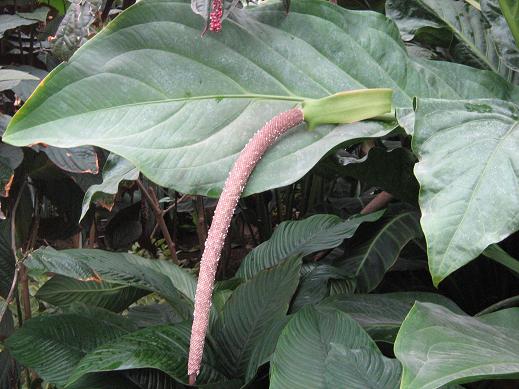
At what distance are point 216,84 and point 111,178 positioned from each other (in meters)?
0.20

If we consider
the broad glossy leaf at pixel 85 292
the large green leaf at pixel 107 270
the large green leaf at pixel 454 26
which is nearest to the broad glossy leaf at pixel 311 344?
the large green leaf at pixel 107 270

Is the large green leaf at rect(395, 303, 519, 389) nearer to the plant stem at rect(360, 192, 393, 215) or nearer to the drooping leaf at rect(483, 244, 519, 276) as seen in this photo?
the drooping leaf at rect(483, 244, 519, 276)

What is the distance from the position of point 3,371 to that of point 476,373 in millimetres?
830

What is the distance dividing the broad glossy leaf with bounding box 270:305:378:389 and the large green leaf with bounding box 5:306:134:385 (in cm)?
30

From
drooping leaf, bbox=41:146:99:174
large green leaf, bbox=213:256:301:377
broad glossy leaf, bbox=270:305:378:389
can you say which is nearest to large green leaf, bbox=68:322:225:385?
large green leaf, bbox=213:256:301:377

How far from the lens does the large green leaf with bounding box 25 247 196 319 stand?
79 centimetres

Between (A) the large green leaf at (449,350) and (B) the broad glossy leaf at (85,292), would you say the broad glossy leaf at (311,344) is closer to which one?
(A) the large green leaf at (449,350)

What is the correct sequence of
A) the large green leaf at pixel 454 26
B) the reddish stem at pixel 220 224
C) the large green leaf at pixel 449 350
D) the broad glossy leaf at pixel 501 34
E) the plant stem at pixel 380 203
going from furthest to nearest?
1. the plant stem at pixel 380 203
2. the large green leaf at pixel 454 26
3. the broad glossy leaf at pixel 501 34
4. the reddish stem at pixel 220 224
5. the large green leaf at pixel 449 350

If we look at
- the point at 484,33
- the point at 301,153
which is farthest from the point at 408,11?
the point at 301,153

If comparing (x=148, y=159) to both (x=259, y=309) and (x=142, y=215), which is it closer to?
(x=259, y=309)

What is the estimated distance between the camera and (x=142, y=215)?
1.59 meters

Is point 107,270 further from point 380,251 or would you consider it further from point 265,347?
point 380,251

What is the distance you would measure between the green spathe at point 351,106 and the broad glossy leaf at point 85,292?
45 cm

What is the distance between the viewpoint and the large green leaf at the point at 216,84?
70cm
